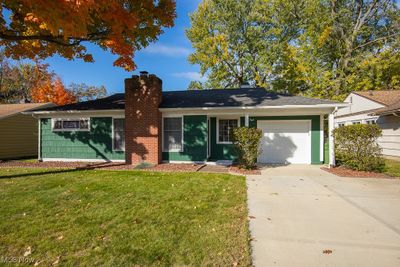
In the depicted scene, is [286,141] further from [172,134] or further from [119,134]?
[119,134]

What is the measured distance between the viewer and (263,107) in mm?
11180

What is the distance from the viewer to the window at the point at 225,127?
1284cm

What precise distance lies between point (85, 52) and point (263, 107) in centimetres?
809

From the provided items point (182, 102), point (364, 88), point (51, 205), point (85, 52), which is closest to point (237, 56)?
point (364, 88)

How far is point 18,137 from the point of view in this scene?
54.6 feet

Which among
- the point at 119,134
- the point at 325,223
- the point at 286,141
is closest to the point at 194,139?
the point at 119,134

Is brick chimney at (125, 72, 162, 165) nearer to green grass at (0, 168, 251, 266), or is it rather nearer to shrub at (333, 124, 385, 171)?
green grass at (0, 168, 251, 266)

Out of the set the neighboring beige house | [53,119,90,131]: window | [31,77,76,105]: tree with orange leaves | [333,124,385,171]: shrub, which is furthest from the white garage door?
[31,77,76,105]: tree with orange leaves

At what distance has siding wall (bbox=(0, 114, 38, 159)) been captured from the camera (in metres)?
15.6

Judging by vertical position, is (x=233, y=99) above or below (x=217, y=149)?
above

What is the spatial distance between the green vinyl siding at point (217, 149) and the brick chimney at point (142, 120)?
2.74 metres

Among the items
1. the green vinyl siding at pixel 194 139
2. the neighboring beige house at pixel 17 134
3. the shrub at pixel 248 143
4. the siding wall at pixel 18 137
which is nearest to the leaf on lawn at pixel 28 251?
the shrub at pixel 248 143

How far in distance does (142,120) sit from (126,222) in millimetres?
7826

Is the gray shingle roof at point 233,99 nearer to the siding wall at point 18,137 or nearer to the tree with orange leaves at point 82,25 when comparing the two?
the tree with orange leaves at point 82,25
